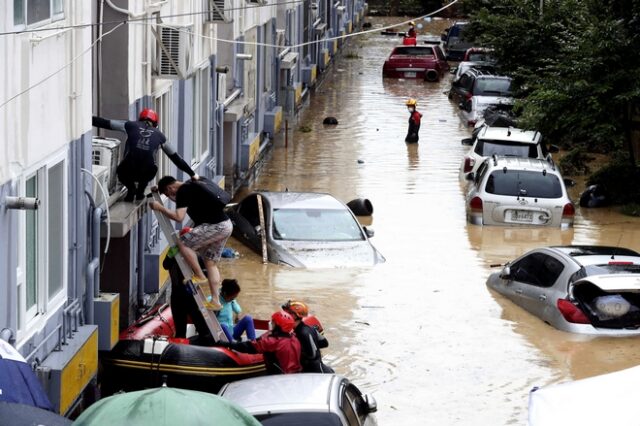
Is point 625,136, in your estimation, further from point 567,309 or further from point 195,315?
point 195,315

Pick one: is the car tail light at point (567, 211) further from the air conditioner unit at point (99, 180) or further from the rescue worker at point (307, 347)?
the air conditioner unit at point (99, 180)

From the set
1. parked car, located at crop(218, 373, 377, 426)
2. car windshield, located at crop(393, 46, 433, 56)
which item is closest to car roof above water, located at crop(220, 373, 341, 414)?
parked car, located at crop(218, 373, 377, 426)

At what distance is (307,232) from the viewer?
2181cm

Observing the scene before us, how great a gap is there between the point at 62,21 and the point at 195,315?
13.3ft

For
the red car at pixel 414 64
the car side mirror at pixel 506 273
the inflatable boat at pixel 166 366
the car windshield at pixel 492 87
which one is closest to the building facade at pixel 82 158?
the inflatable boat at pixel 166 366

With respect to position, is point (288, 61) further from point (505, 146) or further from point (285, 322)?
point (285, 322)

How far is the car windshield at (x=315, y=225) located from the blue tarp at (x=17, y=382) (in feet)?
38.7

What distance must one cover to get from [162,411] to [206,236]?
854 cm

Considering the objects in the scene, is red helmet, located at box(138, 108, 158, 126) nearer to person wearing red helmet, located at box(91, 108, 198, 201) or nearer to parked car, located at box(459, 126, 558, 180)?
person wearing red helmet, located at box(91, 108, 198, 201)

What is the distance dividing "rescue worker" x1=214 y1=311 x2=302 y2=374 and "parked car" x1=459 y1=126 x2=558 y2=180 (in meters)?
15.3

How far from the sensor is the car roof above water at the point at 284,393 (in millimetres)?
10859

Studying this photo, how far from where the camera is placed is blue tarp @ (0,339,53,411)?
955cm

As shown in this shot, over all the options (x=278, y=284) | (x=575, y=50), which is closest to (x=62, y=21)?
(x=278, y=284)

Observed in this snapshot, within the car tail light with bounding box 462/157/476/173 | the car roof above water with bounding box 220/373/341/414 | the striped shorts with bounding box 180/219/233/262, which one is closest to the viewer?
the car roof above water with bounding box 220/373/341/414
